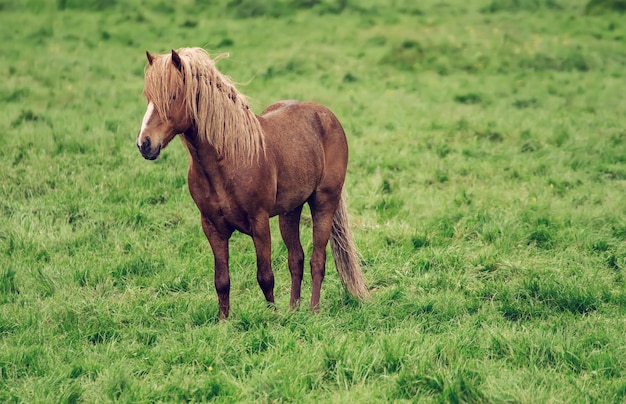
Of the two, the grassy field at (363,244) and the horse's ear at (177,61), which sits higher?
the horse's ear at (177,61)

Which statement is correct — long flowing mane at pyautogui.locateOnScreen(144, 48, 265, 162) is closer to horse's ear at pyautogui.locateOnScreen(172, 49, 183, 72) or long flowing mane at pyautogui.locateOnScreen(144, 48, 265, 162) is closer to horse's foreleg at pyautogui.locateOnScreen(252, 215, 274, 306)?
horse's ear at pyautogui.locateOnScreen(172, 49, 183, 72)

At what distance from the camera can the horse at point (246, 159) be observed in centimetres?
450

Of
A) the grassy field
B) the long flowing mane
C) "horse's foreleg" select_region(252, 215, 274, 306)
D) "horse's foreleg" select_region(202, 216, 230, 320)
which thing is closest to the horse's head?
the long flowing mane

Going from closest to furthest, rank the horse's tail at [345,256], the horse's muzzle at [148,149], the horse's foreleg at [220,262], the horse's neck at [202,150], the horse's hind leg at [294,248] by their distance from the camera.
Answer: the horse's muzzle at [148,149], the horse's neck at [202,150], the horse's foreleg at [220,262], the horse's hind leg at [294,248], the horse's tail at [345,256]

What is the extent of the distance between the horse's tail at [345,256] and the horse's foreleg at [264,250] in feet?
2.63

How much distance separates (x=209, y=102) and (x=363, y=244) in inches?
111

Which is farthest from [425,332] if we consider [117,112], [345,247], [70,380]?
[117,112]

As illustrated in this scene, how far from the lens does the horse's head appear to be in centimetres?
439

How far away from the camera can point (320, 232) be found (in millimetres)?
5617

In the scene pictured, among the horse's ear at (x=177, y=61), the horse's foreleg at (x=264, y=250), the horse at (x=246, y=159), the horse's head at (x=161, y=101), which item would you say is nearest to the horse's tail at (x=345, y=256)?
the horse at (x=246, y=159)

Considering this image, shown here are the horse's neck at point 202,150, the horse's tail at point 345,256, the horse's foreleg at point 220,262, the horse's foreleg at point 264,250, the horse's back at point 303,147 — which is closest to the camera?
the horse's neck at point 202,150

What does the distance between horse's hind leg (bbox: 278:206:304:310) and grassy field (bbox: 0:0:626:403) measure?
33 centimetres

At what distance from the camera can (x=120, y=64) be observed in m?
14.8

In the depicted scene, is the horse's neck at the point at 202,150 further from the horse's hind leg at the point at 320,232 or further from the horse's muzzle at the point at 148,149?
the horse's hind leg at the point at 320,232
